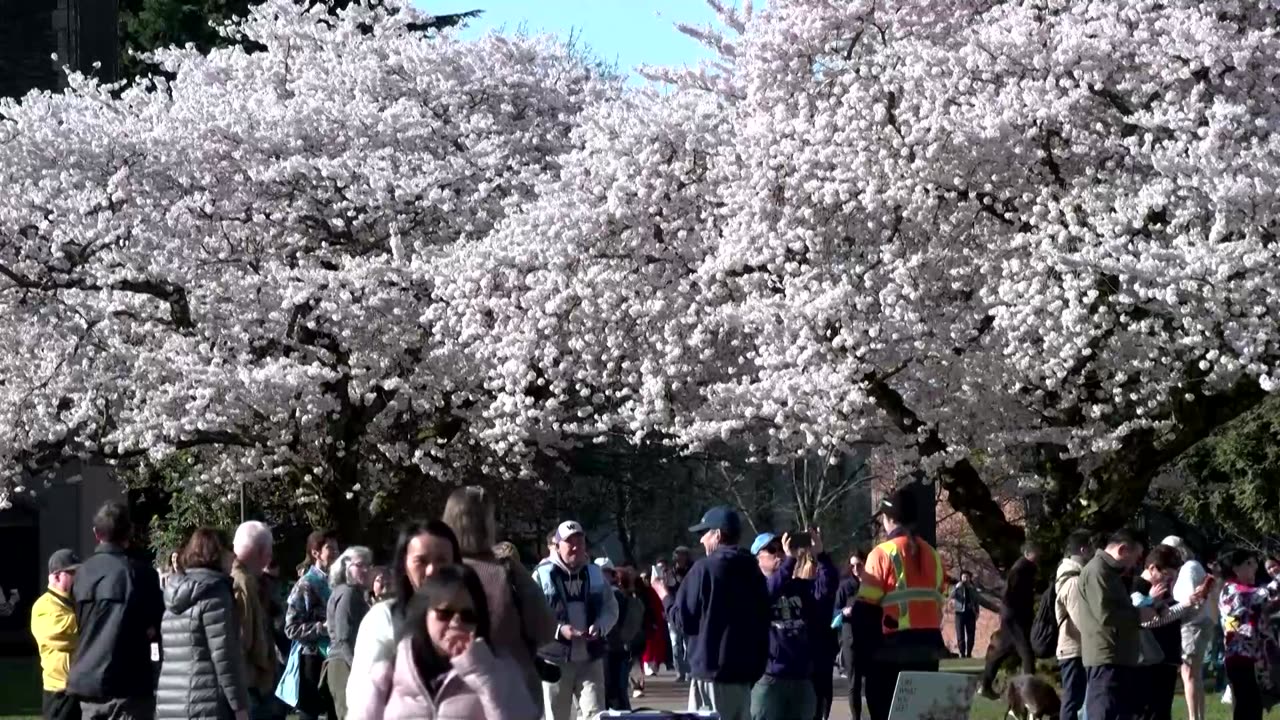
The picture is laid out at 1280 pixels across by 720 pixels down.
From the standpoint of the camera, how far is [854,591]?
15469 millimetres

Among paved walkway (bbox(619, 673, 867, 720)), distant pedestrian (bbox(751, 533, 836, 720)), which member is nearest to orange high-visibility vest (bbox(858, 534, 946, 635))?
distant pedestrian (bbox(751, 533, 836, 720))

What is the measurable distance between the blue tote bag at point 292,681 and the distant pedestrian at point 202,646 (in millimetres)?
4042

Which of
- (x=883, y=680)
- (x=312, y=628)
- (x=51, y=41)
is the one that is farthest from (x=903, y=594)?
(x=51, y=41)

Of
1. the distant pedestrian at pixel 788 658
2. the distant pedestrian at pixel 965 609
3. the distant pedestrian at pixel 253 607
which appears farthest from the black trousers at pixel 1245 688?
the distant pedestrian at pixel 965 609

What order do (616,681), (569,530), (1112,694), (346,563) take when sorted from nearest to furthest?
(569,530)
(346,563)
(1112,694)
(616,681)

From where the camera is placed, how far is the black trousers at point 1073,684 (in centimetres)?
1296

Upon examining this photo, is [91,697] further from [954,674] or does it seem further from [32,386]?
[32,386]

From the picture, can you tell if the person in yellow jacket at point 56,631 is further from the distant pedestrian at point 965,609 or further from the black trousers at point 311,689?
the distant pedestrian at point 965,609

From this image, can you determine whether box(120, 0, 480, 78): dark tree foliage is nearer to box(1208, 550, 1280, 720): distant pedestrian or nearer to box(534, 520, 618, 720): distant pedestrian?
box(1208, 550, 1280, 720): distant pedestrian

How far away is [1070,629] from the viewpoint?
508 inches

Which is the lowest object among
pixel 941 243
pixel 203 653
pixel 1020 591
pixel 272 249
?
pixel 203 653

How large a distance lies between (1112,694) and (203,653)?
574 cm

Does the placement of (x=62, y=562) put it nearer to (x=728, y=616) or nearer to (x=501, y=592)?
(x=728, y=616)

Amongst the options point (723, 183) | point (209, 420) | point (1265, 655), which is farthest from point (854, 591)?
point (209, 420)
